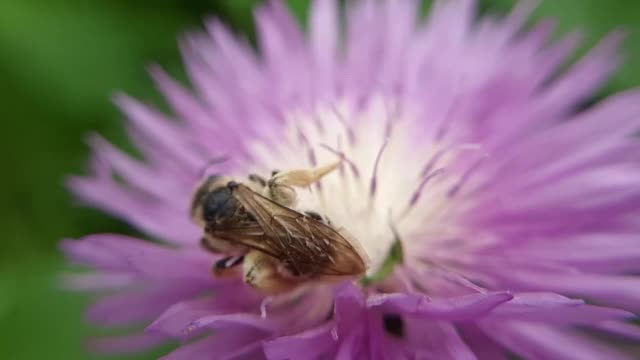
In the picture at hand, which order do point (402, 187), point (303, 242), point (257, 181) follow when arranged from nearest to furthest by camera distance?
point (303, 242) → point (257, 181) → point (402, 187)

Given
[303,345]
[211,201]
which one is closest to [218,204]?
[211,201]

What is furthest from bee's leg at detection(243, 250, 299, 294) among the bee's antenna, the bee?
the bee's antenna

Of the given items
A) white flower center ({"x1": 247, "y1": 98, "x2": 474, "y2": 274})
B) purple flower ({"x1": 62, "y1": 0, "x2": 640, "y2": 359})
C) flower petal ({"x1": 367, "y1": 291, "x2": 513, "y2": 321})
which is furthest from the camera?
white flower center ({"x1": 247, "y1": 98, "x2": 474, "y2": 274})

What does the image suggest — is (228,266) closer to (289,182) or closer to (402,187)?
(289,182)

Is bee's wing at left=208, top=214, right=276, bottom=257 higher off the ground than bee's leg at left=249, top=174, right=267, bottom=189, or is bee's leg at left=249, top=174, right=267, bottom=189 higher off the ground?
bee's leg at left=249, top=174, right=267, bottom=189

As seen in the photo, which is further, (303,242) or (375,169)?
(375,169)

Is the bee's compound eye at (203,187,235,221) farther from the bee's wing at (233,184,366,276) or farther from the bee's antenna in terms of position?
the bee's antenna

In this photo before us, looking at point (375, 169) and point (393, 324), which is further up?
point (375, 169)

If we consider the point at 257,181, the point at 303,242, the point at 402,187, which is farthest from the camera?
the point at 402,187
